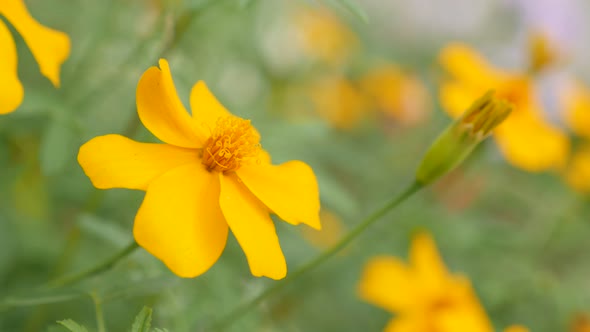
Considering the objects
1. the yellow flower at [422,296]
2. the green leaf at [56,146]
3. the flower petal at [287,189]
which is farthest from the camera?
the yellow flower at [422,296]

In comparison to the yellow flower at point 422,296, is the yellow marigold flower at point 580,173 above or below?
above

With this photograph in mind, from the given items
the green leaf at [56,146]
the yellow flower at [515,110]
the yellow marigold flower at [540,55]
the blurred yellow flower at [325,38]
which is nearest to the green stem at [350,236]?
the green leaf at [56,146]

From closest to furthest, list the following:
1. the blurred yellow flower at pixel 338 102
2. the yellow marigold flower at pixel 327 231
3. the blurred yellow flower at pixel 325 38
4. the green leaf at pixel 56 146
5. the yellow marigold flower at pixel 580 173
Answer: the green leaf at pixel 56 146 < the yellow marigold flower at pixel 580 173 < the yellow marigold flower at pixel 327 231 < the blurred yellow flower at pixel 338 102 < the blurred yellow flower at pixel 325 38

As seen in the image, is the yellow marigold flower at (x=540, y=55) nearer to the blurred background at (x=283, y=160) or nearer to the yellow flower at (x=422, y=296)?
the blurred background at (x=283, y=160)

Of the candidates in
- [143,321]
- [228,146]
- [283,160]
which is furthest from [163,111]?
[283,160]

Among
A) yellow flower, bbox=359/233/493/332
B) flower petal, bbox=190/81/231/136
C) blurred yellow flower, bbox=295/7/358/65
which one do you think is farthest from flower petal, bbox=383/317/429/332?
blurred yellow flower, bbox=295/7/358/65

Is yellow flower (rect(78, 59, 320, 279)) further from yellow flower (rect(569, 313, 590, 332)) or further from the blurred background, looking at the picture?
yellow flower (rect(569, 313, 590, 332))

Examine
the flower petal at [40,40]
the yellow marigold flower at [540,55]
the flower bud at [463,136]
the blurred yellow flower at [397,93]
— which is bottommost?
the blurred yellow flower at [397,93]
